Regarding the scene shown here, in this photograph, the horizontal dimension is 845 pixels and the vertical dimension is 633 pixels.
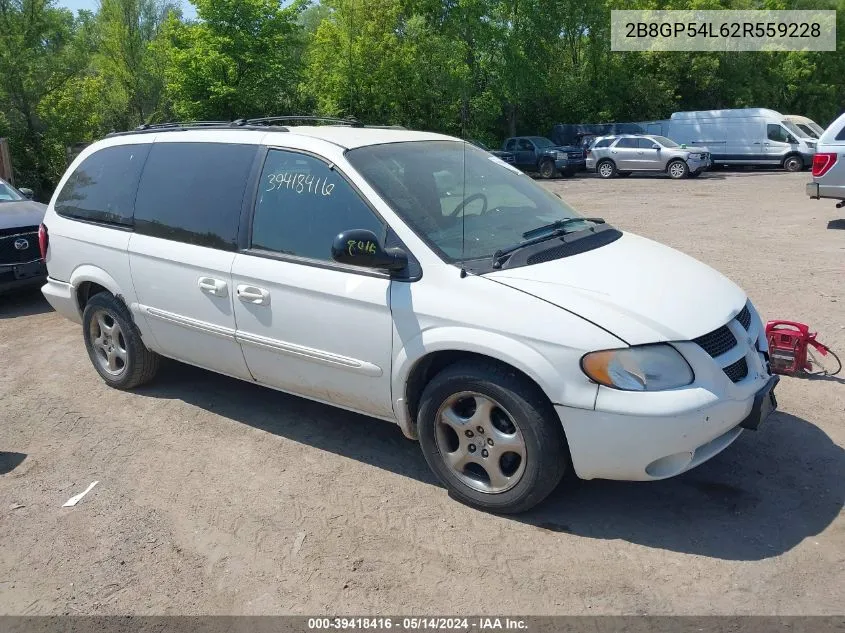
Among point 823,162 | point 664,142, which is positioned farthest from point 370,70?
point 823,162

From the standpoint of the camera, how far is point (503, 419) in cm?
387

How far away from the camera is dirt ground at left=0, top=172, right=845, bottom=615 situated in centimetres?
338

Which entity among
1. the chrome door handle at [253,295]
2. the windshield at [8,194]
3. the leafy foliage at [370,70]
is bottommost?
the chrome door handle at [253,295]

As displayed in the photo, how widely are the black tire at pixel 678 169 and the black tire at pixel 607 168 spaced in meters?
2.04

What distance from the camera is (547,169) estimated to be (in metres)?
30.2

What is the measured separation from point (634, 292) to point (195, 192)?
2.82 metres

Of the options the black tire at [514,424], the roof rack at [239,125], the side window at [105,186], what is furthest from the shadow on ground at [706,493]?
the roof rack at [239,125]

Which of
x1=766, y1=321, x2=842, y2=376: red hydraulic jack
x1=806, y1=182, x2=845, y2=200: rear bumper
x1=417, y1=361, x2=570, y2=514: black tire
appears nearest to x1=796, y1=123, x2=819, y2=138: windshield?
x1=806, y1=182, x2=845, y2=200: rear bumper

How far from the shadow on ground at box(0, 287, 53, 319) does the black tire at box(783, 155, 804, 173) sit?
25.8 metres

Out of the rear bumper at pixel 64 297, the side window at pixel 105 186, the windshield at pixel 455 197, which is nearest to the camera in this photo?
the windshield at pixel 455 197

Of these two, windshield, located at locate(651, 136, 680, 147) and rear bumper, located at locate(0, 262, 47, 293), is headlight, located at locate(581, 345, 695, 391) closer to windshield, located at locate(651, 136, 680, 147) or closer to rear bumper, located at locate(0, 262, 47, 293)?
rear bumper, located at locate(0, 262, 47, 293)

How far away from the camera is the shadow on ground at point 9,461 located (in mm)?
4762

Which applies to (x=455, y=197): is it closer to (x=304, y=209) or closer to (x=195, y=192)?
(x=304, y=209)

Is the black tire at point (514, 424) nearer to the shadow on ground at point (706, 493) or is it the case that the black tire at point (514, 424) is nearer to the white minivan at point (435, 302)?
the white minivan at point (435, 302)
